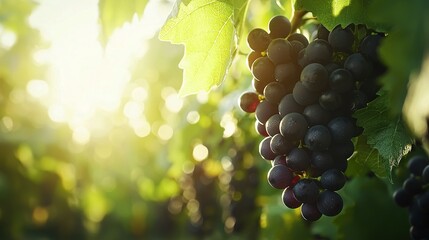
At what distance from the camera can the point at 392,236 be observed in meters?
2.69

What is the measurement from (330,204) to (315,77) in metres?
0.32

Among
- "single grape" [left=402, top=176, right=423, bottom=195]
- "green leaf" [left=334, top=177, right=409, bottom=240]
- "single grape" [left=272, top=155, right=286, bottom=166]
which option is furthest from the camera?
"green leaf" [left=334, top=177, right=409, bottom=240]

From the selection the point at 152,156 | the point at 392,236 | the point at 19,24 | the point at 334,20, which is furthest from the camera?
the point at 152,156

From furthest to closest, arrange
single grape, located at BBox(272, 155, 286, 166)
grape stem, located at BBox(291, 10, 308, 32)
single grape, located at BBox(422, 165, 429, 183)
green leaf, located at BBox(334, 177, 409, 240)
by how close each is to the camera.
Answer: green leaf, located at BBox(334, 177, 409, 240) < single grape, located at BBox(422, 165, 429, 183) < grape stem, located at BBox(291, 10, 308, 32) < single grape, located at BBox(272, 155, 286, 166)

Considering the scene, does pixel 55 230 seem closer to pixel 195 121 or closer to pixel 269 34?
pixel 195 121

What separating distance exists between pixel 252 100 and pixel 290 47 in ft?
0.70

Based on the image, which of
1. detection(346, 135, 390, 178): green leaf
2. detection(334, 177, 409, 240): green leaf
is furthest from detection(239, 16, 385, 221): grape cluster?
detection(334, 177, 409, 240): green leaf

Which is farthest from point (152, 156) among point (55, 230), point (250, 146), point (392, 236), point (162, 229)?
point (392, 236)

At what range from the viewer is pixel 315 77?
4.28 ft

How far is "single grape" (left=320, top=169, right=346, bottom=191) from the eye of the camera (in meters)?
1.29

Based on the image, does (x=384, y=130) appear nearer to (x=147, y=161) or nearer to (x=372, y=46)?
(x=372, y=46)

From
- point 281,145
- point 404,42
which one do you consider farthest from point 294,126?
point 404,42

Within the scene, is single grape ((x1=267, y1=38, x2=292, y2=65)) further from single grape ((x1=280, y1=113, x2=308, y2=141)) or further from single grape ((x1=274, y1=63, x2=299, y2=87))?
single grape ((x1=280, y1=113, x2=308, y2=141))

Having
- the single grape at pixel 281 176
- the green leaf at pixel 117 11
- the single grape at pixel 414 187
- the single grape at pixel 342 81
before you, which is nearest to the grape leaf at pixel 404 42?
the single grape at pixel 342 81
